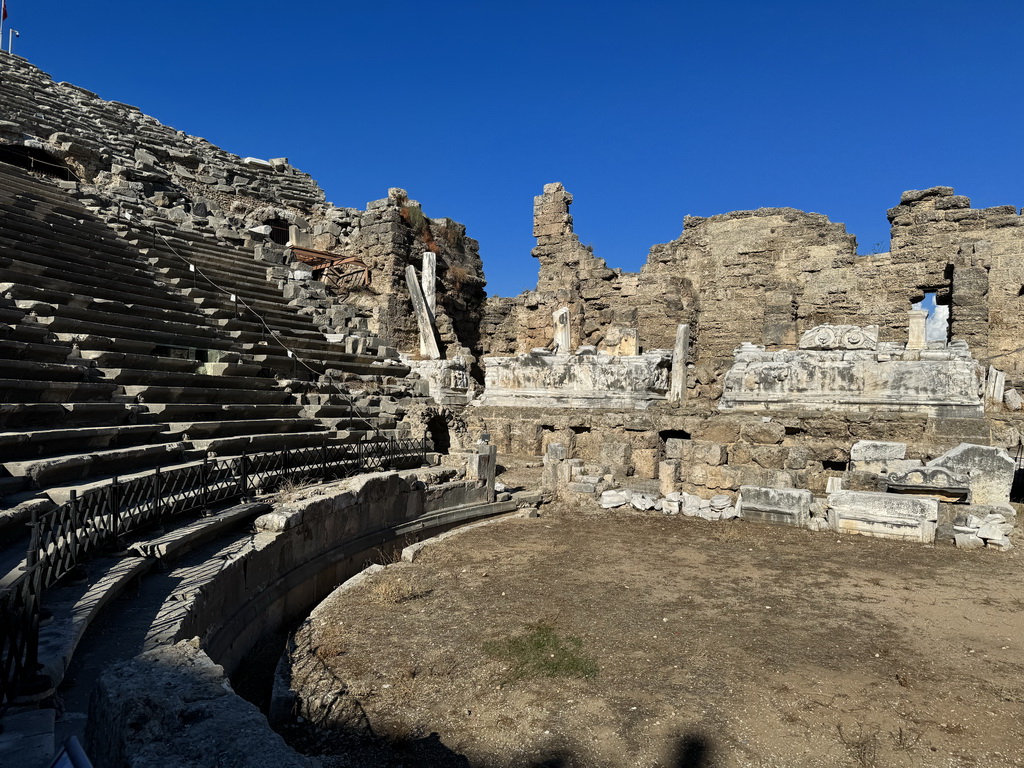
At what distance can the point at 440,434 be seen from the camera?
12914 mm

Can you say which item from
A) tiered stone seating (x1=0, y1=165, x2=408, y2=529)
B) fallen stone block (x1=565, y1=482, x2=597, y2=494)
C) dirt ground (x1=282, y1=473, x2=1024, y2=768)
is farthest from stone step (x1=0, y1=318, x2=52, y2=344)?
fallen stone block (x1=565, y1=482, x2=597, y2=494)

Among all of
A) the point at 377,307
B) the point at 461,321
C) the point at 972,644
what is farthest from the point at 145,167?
the point at 972,644

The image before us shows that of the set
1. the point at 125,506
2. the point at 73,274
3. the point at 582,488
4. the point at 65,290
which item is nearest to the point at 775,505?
the point at 582,488

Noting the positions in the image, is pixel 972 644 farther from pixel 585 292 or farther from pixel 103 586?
pixel 585 292

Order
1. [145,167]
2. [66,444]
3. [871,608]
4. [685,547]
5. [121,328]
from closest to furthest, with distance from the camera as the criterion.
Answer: [871,608]
[66,444]
[685,547]
[121,328]
[145,167]

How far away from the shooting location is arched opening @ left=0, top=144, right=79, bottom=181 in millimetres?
16656

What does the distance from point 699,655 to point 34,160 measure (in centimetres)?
2067

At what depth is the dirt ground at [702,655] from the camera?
3.43 metres

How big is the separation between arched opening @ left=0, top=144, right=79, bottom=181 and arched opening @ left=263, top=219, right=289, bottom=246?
20.4 ft

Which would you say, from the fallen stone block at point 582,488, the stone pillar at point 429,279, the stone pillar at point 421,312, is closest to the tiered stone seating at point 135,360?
the fallen stone block at point 582,488

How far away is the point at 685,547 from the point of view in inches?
295

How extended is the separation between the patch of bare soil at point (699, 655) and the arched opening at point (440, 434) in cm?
531

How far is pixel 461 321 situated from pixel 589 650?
20034mm

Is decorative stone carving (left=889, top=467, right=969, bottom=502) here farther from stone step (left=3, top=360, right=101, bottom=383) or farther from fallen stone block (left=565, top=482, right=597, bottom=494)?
stone step (left=3, top=360, right=101, bottom=383)
